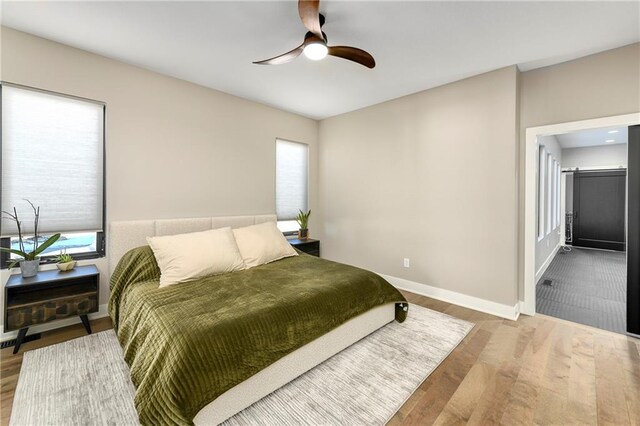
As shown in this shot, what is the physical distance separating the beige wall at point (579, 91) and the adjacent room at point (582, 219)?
1.53 m

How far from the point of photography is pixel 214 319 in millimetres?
1700

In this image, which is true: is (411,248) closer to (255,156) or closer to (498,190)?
(498,190)

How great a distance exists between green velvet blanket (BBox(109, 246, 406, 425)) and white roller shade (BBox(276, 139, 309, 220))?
1.88 meters

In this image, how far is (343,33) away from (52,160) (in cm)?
298

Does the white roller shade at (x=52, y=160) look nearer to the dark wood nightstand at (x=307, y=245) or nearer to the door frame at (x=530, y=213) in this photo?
the dark wood nightstand at (x=307, y=245)

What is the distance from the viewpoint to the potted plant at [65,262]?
8.18ft

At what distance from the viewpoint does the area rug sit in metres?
1.62

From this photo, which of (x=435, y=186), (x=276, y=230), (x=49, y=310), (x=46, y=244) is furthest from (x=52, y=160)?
(x=435, y=186)

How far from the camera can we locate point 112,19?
86.3 inches

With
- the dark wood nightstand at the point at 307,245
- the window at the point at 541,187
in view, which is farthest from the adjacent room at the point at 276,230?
the window at the point at 541,187

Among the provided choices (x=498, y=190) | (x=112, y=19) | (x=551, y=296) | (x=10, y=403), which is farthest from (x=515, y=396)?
(x=112, y=19)

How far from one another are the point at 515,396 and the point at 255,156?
3.88 meters

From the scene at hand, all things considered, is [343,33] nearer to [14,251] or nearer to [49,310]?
[14,251]

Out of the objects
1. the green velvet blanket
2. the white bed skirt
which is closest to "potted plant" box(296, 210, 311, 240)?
the green velvet blanket
